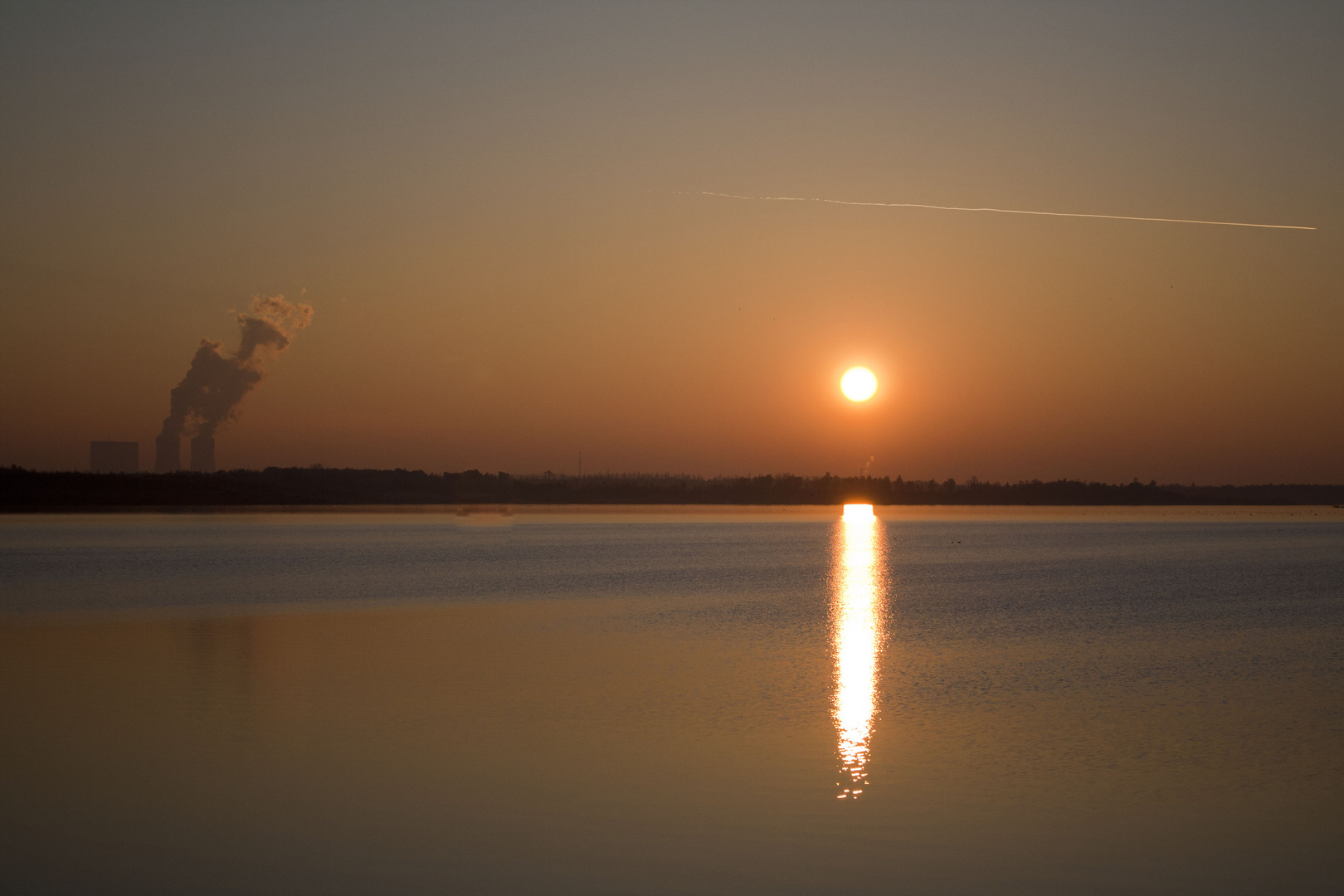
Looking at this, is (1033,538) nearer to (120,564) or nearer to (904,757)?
(120,564)

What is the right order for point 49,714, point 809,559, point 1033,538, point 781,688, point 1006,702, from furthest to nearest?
point 1033,538, point 809,559, point 781,688, point 1006,702, point 49,714

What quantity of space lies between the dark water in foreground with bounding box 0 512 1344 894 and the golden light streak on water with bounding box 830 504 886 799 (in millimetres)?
75

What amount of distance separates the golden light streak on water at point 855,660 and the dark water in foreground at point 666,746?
0.25 ft

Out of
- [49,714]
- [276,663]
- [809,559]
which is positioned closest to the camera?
[49,714]

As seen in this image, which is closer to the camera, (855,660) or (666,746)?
(666,746)

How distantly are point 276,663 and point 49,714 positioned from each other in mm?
4423

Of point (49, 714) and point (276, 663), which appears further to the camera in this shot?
point (276, 663)

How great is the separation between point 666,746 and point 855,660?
7.44 m

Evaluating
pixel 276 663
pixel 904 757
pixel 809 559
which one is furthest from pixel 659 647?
pixel 809 559

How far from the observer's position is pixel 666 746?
12.1m

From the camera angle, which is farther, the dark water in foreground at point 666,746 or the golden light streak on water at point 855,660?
the golden light streak on water at point 855,660

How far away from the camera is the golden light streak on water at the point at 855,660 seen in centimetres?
1146

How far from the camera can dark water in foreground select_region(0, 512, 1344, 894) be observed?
8.20 m

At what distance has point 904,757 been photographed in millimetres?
11609
